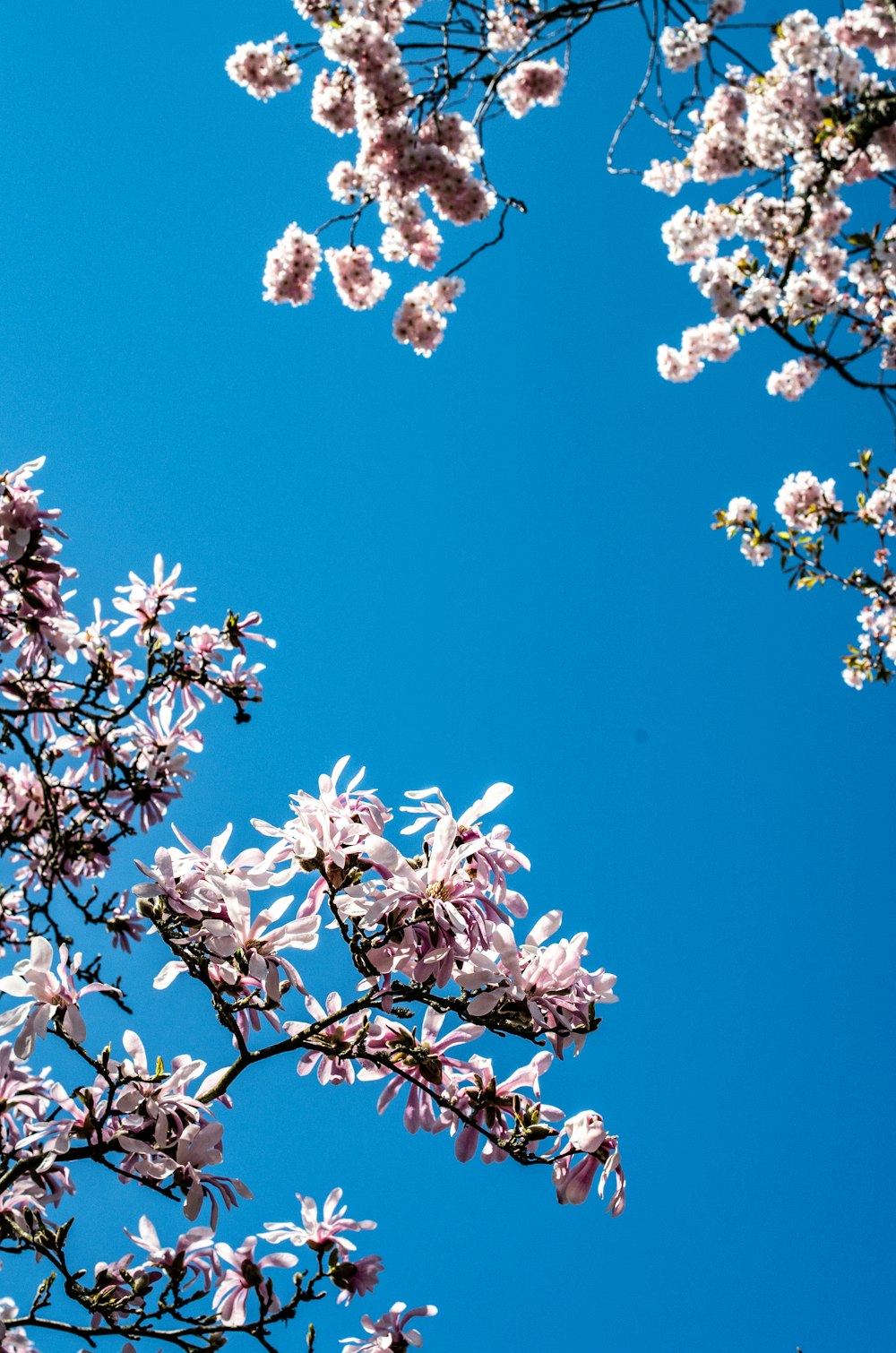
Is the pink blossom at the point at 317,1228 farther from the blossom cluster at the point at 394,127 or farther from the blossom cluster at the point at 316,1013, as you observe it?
the blossom cluster at the point at 394,127

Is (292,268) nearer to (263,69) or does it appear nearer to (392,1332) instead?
(263,69)

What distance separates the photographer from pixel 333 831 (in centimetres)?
217

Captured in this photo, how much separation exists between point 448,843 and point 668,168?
716cm

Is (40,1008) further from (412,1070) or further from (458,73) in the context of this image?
(458,73)

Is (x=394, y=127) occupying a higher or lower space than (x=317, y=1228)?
higher

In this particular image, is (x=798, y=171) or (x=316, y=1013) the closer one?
(x=316, y=1013)

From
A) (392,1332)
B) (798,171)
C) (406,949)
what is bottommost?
(392,1332)

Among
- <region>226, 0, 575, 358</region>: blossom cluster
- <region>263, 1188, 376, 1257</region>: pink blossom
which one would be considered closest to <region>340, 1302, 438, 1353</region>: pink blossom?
<region>263, 1188, 376, 1257</region>: pink blossom

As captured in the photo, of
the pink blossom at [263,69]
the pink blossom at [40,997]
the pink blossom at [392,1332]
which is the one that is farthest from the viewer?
the pink blossom at [263,69]

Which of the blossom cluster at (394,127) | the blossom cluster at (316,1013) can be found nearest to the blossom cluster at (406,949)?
the blossom cluster at (316,1013)

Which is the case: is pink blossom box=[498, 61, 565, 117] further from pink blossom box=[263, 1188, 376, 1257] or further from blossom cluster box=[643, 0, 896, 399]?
pink blossom box=[263, 1188, 376, 1257]

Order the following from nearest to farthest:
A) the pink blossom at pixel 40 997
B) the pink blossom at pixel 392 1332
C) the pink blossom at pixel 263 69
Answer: the pink blossom at pixel 40 997, the pink blossom at pixel 392 1332, the pink blossom at pixel 263 69

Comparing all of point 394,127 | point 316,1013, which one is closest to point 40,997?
point 316,1013

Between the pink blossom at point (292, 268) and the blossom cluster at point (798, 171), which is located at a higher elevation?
the pink blossom at point (292, 268)
